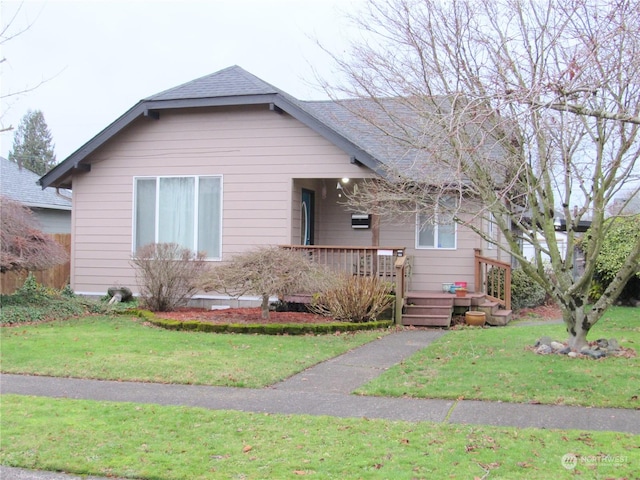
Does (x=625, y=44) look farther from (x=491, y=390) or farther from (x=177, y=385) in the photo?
(x=177, y=385)

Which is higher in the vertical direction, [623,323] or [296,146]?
[296,146]

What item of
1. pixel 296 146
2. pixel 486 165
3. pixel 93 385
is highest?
pixel 296 146

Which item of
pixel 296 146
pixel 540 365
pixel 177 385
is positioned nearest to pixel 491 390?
pixel 540 365

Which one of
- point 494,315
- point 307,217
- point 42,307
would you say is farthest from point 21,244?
point 494,315

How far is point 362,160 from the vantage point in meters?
12.8

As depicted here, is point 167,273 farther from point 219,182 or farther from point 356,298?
point 356,298

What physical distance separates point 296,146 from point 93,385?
793 centimetres

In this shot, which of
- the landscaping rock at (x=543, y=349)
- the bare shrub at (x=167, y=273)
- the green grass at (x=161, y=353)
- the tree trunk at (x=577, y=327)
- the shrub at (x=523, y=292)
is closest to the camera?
the green grass at (x=161, y=353)

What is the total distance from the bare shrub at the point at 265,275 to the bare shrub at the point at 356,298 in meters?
0.51

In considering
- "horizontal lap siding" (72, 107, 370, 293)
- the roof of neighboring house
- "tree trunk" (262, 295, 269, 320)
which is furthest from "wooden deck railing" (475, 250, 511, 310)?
the roof of neighboring house

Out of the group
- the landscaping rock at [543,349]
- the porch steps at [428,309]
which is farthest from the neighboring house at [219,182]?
the landscaping rock at [543,349]

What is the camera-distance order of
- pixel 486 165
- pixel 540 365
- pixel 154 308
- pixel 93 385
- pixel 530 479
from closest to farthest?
pixel 530 479 < pixel 93 385 < pixel 540 365 < pixel 486 165 < pixel 154 308

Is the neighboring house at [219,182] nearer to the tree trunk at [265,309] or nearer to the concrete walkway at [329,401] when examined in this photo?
the tree trunk at [265,309]

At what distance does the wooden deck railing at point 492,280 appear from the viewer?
13.6 m
